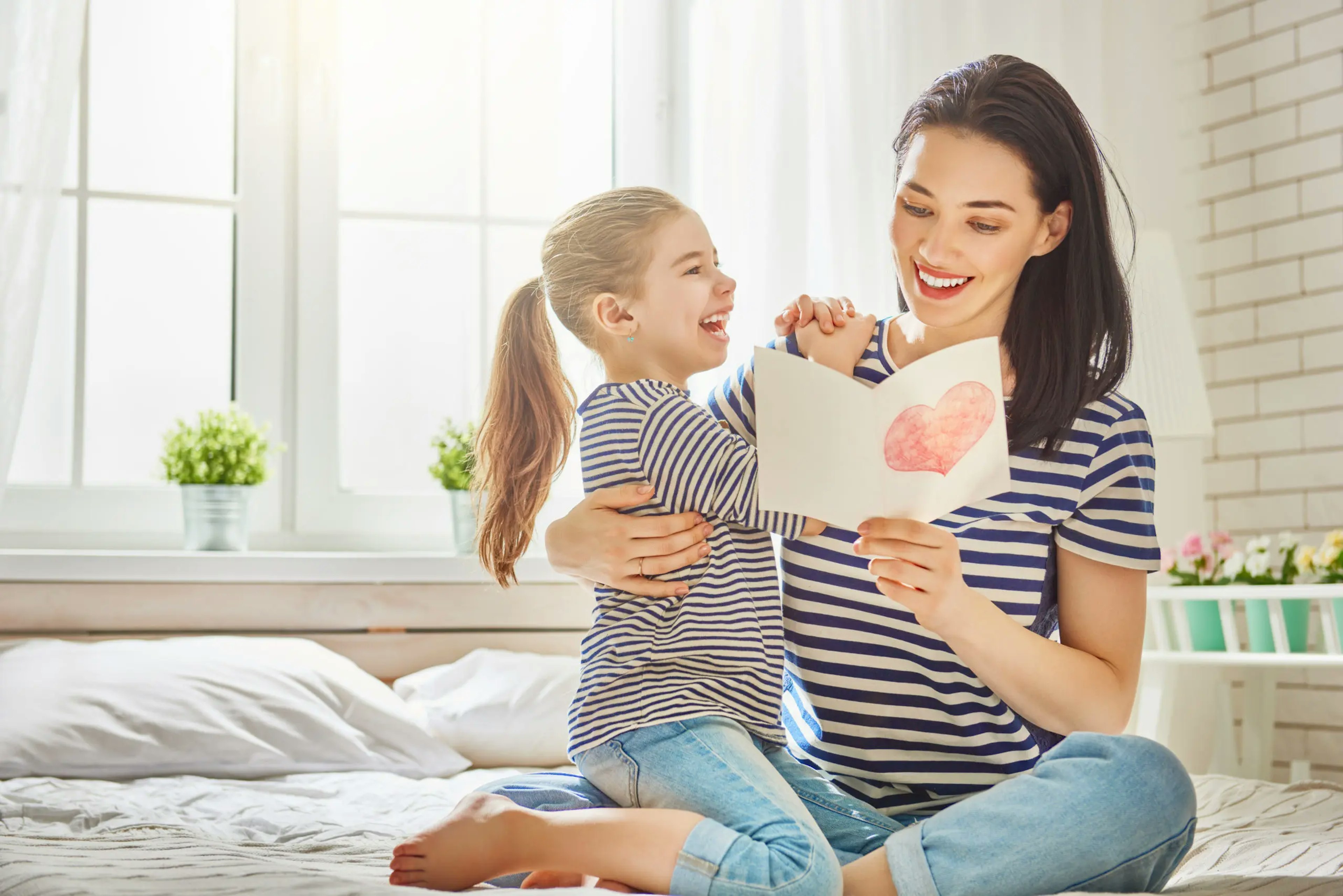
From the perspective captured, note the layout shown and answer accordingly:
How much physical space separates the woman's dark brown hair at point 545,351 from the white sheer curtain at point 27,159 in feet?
3.64

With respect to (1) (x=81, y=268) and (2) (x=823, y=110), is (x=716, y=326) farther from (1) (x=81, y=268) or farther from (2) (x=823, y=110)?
(1) (x=81, y=268)

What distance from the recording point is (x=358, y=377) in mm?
2994

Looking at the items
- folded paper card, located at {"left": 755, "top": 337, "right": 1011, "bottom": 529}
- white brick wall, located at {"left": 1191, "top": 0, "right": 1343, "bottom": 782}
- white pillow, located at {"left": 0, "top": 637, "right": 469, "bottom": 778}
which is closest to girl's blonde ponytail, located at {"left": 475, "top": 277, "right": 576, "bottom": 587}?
folded paper card, located at {"left": 755, "top": 337, "right": 1011, "bottom": 529}

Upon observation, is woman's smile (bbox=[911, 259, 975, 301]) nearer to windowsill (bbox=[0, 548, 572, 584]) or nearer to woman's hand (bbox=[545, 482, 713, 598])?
woman's hand (bbox=[545, 482, 713, 598])

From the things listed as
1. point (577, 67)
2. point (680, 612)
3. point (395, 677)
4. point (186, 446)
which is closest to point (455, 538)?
point (395, 677)

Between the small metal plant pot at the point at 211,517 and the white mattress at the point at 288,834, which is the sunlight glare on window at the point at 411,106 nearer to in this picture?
the small metal plant pot at the point at 211,517

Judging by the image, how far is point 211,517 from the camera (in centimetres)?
262

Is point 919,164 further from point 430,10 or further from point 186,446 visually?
point 430,10

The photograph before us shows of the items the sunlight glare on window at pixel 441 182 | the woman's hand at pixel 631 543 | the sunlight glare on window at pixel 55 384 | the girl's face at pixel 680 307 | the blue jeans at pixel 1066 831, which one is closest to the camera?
the blue jeans at pixel 1066 831

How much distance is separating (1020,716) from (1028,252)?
1.64 ft

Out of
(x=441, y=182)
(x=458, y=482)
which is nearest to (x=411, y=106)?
(x=441, y=182)

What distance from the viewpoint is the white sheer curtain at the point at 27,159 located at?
6.97 ft

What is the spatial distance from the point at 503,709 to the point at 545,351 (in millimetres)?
1007

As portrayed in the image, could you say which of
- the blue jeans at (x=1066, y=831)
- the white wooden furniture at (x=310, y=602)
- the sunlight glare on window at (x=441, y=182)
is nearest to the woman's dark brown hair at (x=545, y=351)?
the blue jeans at (x=1066, y=831)
